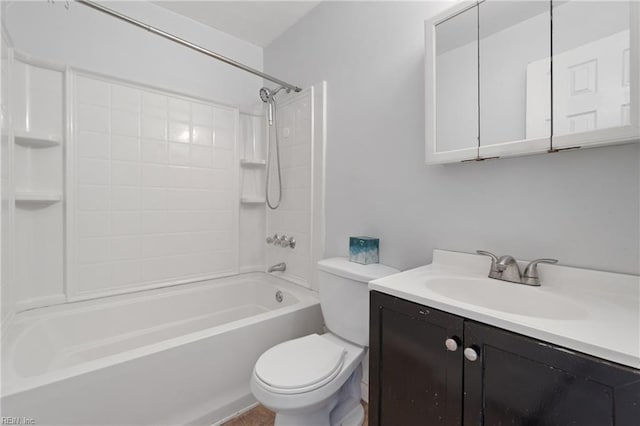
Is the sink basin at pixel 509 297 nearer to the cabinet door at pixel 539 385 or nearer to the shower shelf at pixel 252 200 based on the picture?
the cabinet door at pixel 539 385

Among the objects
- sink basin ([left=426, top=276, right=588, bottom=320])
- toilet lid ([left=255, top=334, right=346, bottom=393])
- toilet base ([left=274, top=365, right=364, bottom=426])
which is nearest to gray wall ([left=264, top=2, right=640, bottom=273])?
sink basin ([left=426, top=276, right=588, bottom=320])

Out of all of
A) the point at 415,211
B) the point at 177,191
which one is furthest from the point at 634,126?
the point at 177,191

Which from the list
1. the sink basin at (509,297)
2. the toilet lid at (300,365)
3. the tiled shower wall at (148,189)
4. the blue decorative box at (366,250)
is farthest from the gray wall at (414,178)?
the tiled shower wall at (148,189)

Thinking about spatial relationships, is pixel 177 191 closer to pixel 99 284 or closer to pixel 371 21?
pixel 99 284

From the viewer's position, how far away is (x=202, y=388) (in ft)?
4.56

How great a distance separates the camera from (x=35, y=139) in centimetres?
151

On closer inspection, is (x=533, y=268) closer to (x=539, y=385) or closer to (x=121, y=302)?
(x=539, y=385)

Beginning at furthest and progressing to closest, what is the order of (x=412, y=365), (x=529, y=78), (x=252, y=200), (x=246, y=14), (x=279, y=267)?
(x=252, y=200) → (x=279, y=267) → (x=246, y=14) → (x=529, y=78) → (x=412, y=365)

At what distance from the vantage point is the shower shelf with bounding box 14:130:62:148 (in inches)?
57.8

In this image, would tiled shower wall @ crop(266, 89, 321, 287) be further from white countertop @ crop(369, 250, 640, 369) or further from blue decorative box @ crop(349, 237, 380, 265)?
white countertop @ crop(369, 250, 640, 369)

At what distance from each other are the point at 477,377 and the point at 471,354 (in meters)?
0.06

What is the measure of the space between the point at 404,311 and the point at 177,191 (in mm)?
1826
